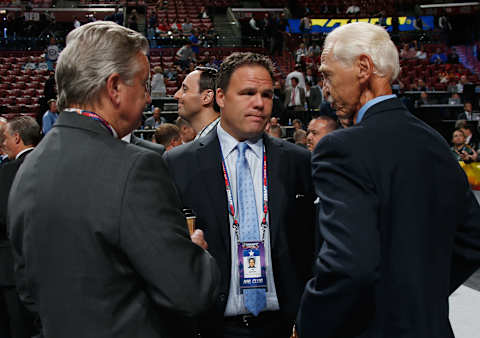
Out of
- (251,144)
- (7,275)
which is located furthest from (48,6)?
(251,144)

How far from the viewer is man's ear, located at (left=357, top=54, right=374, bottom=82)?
4.55 feet

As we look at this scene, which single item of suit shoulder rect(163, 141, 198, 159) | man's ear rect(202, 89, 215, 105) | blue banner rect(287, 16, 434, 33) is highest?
blue banner rect(287, 16, 434, 33)

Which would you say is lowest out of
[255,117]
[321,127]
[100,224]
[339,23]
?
[321,127]

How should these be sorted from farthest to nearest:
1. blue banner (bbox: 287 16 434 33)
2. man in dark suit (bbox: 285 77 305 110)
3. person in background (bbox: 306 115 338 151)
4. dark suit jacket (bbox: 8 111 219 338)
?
blue banner (bbox: 287 16 434 33) → man in dark suit (bbox: 285 77 305 110) → person in background (bbox: 306 115 338 151) → dark suit jacket (bbox: 8 111 219 338)

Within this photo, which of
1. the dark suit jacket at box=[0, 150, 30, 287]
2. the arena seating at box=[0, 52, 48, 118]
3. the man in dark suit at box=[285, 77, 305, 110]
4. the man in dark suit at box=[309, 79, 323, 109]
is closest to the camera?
the dark suit jacket at box=[0, 150, 30, 287]

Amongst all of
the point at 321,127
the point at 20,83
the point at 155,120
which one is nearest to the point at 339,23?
the point at 20,83

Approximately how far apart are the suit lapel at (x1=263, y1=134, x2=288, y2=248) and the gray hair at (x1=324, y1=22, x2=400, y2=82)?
24.5 inches

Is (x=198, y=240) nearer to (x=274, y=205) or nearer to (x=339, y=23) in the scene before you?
(x=274, y=205)

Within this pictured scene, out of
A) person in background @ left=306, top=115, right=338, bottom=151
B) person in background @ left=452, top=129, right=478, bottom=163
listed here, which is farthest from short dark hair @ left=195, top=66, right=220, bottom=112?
person in background @ left=452, top=129, right=478, bottom=163

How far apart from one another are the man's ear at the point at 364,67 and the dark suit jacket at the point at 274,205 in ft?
2.07

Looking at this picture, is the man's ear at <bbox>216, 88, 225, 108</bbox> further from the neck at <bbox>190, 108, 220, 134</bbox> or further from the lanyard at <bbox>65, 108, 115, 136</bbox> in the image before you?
the lanyard at <bbox>65, 108, 115, 136</bbox>

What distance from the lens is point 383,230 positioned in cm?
129

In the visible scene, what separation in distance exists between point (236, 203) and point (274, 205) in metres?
0.15

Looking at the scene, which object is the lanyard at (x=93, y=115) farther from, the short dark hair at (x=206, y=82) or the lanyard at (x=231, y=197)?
the short dark hair at (x=206, y=82)
